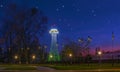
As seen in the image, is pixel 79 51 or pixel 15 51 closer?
pixel 15 51

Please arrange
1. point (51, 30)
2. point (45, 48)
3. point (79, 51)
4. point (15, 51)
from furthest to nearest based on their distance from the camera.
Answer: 1. point (45, 48)
2. point (51, 30)
3. point (79, 51)
4. point (15, 51)

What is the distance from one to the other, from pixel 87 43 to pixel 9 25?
35.9 meters

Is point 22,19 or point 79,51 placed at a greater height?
point 22,19

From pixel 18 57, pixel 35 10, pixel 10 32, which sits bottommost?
pixel 18 57

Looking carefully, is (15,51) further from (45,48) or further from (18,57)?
(45,48)

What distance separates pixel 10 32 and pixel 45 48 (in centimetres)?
5499

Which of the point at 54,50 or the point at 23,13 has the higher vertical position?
the point at 23,13

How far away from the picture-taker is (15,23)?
111062 millimetres

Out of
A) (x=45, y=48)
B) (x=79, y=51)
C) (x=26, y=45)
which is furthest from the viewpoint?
(x=45, y=48)

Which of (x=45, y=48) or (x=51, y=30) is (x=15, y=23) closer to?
(x=51, y=30)

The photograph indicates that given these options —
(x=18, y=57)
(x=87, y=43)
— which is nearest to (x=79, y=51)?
(x=87, y=43)

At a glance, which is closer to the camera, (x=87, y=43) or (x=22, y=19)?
(x=22, y=19)

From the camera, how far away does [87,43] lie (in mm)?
133000

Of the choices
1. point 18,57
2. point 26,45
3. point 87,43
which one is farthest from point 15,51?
point 87,43
